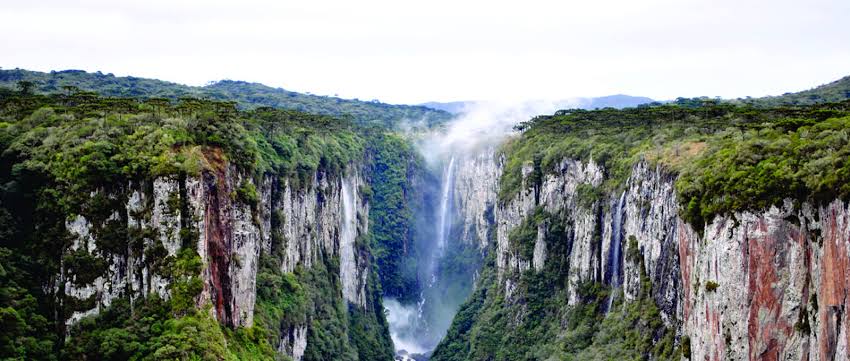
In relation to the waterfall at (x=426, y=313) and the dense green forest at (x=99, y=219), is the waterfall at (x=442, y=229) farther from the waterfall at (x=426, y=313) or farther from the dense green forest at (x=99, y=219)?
the dense green forest at (x=99, y=219)

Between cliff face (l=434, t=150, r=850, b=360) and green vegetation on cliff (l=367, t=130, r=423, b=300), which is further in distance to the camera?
green vegetation on cliff (l=367, t=130, r=423, b=300)

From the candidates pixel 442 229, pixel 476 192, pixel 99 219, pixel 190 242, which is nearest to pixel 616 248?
pixel 190 242

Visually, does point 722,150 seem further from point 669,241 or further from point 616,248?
point 616,248

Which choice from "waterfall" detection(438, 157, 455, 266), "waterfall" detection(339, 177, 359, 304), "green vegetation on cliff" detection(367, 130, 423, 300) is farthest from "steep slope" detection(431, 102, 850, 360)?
"waterfall" detection(438, 157, 455, 266)

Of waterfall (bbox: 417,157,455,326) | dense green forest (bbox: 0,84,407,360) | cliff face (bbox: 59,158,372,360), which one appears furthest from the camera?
waterfall (bbox: 417,157,455,326)

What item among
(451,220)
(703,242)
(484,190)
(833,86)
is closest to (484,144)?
(484,190)

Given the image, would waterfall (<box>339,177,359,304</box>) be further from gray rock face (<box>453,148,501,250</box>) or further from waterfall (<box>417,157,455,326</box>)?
waterfall (<box>417,157,455,326</box>)
